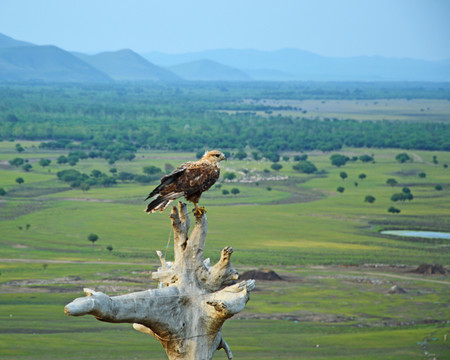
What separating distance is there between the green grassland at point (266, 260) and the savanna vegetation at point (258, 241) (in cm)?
17

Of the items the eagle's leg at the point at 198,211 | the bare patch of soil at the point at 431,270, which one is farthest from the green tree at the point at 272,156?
the eagle's leg at the point at 198,211

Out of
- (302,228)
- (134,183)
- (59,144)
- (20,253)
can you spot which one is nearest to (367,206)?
(302,228)

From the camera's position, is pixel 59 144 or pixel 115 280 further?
pixel 59 144

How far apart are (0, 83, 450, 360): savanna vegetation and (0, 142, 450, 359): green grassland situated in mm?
167

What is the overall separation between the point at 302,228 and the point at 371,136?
99.0 m

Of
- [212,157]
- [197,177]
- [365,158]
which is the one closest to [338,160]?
→ [365,158]

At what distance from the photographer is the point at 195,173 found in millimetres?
10375

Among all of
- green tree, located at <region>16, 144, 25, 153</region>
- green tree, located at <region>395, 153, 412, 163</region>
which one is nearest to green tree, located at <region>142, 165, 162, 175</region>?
green tree, located at <region>16, 144, 25, 153</region>

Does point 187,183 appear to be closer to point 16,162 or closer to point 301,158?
point 16,162

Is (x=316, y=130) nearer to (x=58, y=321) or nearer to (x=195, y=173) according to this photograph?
(x=58, y=321)

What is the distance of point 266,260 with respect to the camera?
232 feet

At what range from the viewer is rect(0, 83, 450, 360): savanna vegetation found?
46.7 metres

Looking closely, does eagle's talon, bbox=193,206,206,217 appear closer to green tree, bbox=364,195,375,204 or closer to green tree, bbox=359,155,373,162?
green tree, bbox=364,195,375,204

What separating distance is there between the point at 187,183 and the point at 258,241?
69815mm
